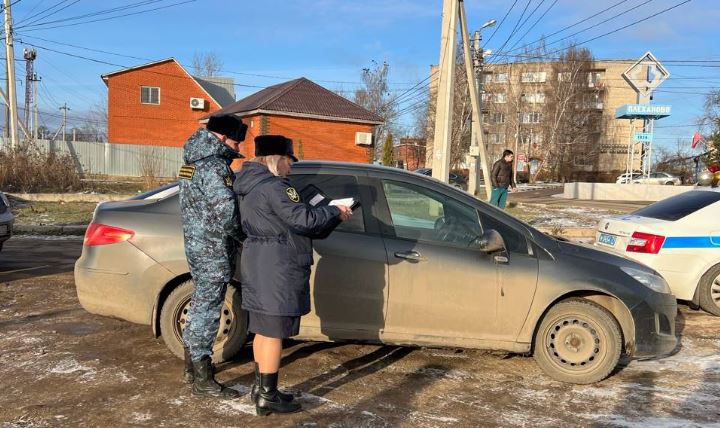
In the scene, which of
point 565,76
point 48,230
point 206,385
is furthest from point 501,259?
point 565,76

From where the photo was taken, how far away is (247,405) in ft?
12.2

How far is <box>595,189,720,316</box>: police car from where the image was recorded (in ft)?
20.9

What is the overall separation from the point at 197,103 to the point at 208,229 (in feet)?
136

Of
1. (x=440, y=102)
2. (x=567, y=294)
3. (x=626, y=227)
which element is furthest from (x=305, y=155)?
(x=567, y=294)

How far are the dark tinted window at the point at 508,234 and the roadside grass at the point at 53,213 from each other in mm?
11072

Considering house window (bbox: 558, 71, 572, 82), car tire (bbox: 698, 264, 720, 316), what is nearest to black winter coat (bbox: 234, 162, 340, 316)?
car tire (bbox: 698, 264, 720, 316)

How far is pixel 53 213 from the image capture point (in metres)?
14.6

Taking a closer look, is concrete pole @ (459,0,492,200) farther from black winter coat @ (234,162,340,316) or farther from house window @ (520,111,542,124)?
house window @ (520,111,542,124)

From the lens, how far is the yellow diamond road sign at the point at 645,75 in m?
28.0

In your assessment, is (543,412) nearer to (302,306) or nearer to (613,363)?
(613,363)

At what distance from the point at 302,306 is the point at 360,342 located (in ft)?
3.78

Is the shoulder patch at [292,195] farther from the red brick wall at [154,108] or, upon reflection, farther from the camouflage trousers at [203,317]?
the red brick wall at [154,108]

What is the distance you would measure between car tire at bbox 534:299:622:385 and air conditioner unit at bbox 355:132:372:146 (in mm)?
27416

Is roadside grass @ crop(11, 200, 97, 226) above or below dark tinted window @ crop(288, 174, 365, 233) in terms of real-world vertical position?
below
